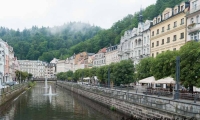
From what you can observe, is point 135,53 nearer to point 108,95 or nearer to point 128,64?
point 128,64

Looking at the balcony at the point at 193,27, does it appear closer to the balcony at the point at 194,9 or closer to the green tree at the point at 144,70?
the balcony at the point at 194,9

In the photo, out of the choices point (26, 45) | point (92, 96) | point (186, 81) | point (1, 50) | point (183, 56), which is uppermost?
point (26, 45)

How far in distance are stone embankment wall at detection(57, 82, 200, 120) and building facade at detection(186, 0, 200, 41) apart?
649 inches

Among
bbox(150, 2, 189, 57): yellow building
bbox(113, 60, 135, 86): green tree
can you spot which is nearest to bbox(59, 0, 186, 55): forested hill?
bbox(150, 2, 189, 57): yellow building

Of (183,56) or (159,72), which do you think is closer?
(183,56)

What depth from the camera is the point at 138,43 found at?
5972 cm

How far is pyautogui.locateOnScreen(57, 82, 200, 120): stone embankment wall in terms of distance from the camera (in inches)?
683

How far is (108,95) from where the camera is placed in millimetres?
35812

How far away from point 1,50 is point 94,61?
127 feet

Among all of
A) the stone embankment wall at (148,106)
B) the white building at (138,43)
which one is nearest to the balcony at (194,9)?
the white building at (138,43)

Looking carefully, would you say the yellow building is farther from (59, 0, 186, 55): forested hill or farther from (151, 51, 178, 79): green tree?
(59, 0, 186, 55): forested hill

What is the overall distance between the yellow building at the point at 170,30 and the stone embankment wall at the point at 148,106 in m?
17.3

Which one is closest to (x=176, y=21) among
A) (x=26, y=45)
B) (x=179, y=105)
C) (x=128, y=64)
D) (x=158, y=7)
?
(x=128, y=64)

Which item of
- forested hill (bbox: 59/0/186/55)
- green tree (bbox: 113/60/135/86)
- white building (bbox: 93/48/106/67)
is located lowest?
green tree (bbox: 113/60/135/86)
